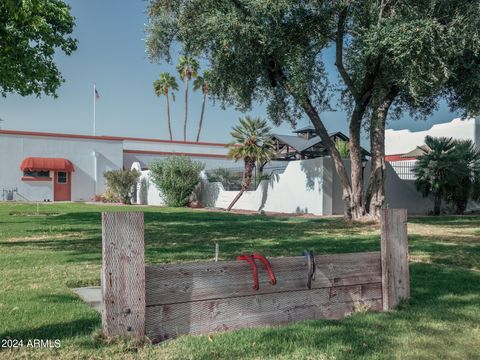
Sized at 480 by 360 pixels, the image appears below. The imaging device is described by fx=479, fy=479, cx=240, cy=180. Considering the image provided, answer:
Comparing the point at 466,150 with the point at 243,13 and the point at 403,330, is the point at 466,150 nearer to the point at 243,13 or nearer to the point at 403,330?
the point at 243,13

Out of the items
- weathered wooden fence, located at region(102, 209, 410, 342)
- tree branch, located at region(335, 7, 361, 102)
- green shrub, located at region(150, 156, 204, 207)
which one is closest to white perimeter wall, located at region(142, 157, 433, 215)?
green shrub, located at region(150, 156, 204, 207)

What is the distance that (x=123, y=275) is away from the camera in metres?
3.46

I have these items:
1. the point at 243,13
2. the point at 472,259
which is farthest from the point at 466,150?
the point at 472,259

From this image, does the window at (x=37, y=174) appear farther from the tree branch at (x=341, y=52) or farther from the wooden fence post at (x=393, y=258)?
the wooden fence post at (x=393, y=258)

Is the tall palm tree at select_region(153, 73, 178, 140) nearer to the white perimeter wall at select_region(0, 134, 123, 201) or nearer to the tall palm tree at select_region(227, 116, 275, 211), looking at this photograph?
the white perimeter wall at select_region(0, 134, 123, 201)

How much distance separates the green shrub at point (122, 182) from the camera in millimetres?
32906

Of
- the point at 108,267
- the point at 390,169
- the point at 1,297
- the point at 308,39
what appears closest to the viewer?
the point at 108,267

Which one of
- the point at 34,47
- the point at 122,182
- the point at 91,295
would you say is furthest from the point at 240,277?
the point at 122,182

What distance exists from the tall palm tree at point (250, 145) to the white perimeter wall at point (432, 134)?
11512 millimetres

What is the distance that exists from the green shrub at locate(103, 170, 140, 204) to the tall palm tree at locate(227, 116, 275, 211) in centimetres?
987

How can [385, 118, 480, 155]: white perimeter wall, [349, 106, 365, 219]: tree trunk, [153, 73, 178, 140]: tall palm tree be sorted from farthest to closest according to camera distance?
[153, 73, 178, 140]: tall palm tree, [385, 118, 480, 155]: white perimeter wall, [349, 106, 365, 219]: tree trunk

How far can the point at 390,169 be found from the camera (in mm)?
22016

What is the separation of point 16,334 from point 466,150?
20.8 metres

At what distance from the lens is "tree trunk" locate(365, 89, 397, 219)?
50.3 feet
